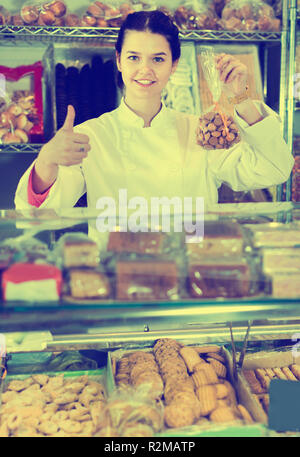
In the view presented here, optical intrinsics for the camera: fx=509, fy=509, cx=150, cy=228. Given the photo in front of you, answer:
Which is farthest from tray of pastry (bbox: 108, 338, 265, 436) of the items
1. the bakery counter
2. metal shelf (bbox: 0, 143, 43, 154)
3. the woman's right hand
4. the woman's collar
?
metal shelf (bbox: 0, 143, 43, 154)

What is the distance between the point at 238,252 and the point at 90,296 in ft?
1.09

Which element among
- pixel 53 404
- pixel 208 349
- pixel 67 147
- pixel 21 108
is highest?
pixel 21 108

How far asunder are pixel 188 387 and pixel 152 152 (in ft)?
3.94

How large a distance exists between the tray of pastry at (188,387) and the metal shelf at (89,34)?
5.21 ft

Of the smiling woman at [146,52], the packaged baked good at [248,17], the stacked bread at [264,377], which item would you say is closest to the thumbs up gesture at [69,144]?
the smiling woman at [146,52]

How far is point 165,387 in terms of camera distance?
4.36ft

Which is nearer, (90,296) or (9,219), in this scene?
(90,296)

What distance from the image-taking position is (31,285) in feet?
3.18

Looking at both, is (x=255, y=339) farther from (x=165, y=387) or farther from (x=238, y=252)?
(x=238, y=252)

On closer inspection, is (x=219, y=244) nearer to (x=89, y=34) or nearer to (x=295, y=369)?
(x=295, y=369)

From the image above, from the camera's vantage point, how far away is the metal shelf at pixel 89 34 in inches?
94.2

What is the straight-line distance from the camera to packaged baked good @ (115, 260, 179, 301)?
38.3 inches

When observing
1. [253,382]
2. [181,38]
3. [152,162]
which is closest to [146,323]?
[253,382]
